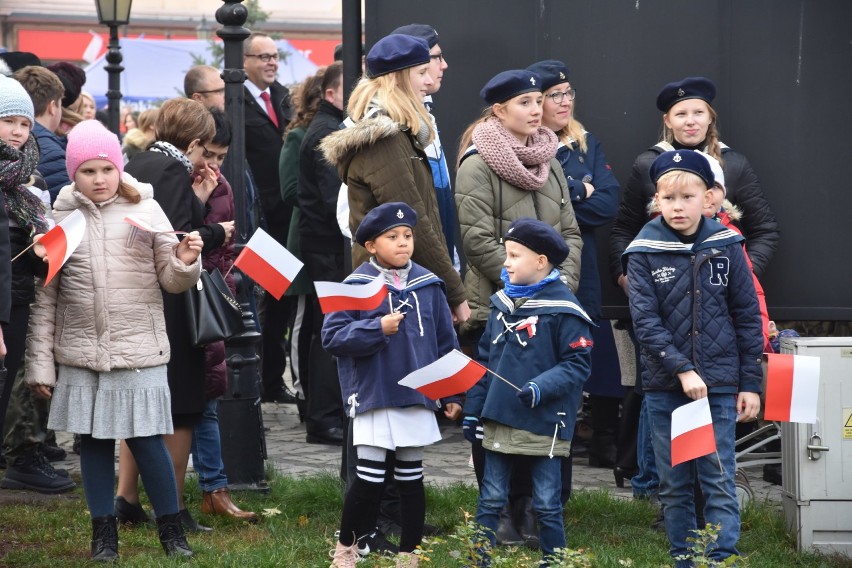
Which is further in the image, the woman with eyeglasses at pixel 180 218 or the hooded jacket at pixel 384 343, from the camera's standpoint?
the woman with eyeglasses at pixel 180 218

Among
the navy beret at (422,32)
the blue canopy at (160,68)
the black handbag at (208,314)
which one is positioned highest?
the blue canopy at (160,68)

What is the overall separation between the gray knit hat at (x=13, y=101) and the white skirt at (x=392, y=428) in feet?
6.64

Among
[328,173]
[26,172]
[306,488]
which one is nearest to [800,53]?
[328,173]

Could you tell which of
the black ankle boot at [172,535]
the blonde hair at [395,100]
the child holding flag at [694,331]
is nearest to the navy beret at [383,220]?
the blonde hair at [395,100]

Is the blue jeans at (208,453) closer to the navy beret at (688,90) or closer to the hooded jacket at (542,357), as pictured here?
the hooded jacket at (542,357)

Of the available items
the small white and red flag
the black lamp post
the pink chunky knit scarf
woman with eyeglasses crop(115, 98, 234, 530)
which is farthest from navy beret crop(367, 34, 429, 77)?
the black lamp post

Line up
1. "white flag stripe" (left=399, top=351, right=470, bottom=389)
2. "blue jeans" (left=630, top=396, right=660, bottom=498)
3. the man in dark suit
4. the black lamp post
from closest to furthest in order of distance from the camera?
"white flag stripe" (left=399, top=351, right=470, bottom=389), "blue jeans" (left=630, top=396, right=660, bottom=498), the man in dark suit, the black lamp post

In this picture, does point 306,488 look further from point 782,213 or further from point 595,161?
point 782,213

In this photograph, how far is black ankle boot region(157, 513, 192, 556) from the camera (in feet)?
20.5

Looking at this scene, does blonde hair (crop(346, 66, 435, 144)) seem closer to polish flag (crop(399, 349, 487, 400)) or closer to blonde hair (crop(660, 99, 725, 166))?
polish flag (crop(399, 349, 487, 400))

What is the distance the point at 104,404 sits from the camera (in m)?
6.04

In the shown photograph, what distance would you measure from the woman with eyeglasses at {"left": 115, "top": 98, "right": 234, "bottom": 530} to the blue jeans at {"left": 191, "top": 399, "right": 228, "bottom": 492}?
0.63 ft

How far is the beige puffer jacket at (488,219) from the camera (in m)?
6.69

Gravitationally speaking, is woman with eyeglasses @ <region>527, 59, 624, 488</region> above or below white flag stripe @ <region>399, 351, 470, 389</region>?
above
